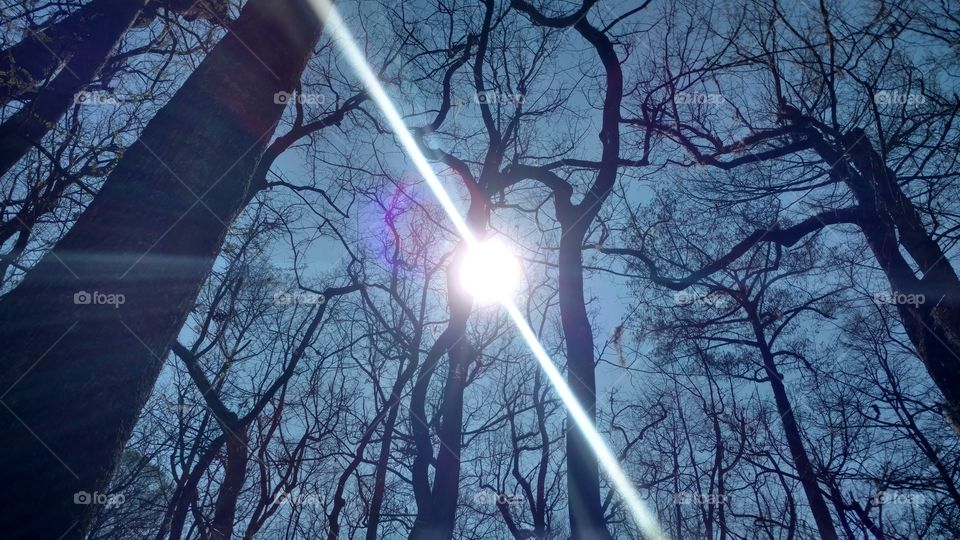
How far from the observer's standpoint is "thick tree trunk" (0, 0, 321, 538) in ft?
4.57

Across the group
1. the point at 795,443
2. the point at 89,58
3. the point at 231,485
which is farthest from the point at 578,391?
the point at 89,58

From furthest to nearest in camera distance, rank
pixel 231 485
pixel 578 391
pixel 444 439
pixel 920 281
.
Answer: pixel 231 485 → pixel 920 281 → pixel 444 439 → pixel 578 391

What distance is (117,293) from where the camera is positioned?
5.59 ft

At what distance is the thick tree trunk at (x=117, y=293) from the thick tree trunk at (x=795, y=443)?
6.00 meters

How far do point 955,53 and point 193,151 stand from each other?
20.6ft

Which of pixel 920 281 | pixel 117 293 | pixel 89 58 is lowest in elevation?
pixel 117 293

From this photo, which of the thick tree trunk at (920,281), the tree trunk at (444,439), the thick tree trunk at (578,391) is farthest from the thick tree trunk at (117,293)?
the thick tree trunk at (920,281)

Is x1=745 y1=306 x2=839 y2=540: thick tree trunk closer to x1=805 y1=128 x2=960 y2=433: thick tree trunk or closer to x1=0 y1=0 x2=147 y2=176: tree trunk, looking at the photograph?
x1=805 y1=128 x2=960 y2=433: thick tree trunk

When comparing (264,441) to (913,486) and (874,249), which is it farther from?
(874,249)

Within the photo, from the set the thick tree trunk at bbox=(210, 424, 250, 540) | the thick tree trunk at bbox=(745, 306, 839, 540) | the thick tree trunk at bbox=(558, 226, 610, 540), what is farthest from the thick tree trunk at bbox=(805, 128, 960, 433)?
the thick tree trunk at bbox=(210, 424, 250, 540)

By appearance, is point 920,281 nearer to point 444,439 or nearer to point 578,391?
point 578,391

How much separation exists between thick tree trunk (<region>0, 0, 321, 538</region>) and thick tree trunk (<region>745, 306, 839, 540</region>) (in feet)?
19.7

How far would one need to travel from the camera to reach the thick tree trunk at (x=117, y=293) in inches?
54.8

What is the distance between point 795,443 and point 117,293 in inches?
344
